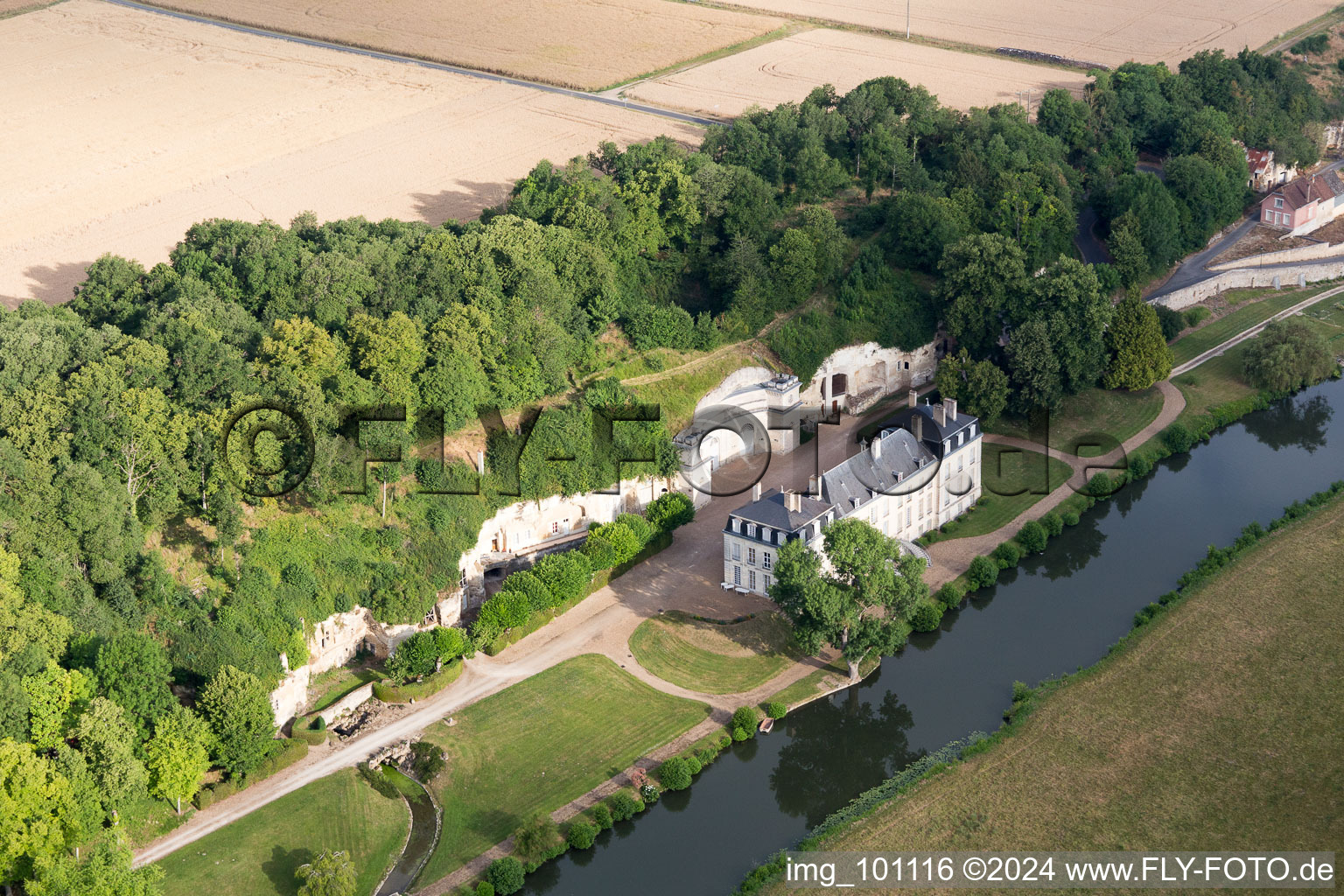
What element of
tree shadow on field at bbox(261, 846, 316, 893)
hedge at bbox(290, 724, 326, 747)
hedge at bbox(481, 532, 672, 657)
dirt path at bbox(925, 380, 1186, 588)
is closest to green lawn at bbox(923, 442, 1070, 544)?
dirt path at bbox(925, 380, 1186, 588)

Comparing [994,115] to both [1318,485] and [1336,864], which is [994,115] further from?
[1336,864]

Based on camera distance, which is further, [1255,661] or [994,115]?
[994,115]

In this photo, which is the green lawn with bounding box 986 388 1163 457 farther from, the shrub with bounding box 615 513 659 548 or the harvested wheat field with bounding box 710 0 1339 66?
the harvested wheat field with bounding box 710 0 1339 66

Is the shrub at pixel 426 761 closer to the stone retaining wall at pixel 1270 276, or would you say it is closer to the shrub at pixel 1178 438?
the shrub at pixel 1178 438

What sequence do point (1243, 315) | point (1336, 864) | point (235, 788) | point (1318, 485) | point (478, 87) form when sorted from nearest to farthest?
point (1336, 864) < point (235, 788) < point (1318, 485) < point (1243, 315) < point (478, 87)

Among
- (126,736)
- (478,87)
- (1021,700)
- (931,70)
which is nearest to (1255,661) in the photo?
(1021,700)

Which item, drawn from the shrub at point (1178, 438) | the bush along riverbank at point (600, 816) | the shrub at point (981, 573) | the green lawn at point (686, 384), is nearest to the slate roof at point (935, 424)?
the shrub at point (981, 573)

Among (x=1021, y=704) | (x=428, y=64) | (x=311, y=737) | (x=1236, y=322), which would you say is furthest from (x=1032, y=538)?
(x=428, y=64)
